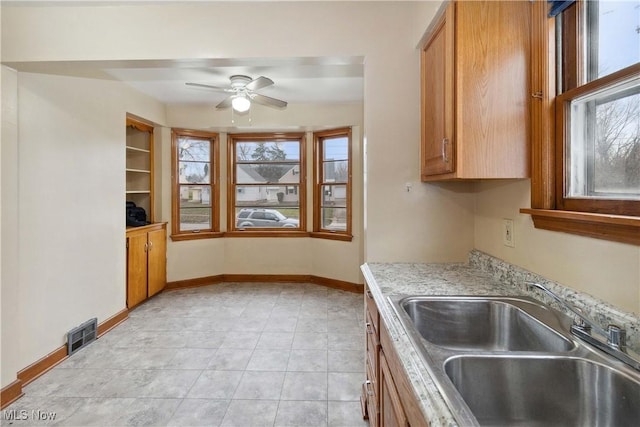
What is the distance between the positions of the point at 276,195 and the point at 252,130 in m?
1.02

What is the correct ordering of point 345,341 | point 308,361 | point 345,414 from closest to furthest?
point 345,414 < point 308,361 < point 345,341

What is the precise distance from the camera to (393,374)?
3.54ft

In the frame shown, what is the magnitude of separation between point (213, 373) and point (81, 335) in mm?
1342

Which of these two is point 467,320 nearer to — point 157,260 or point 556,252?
point 556,252

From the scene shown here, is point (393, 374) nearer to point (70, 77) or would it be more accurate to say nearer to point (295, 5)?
point (295, 5)

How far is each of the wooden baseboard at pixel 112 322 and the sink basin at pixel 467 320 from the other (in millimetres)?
3063

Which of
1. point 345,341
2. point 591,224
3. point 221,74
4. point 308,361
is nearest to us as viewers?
point 591,224

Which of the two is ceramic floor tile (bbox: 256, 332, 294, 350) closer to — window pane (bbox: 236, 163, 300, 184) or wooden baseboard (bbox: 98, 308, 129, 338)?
wooden baseboard (bbox: 98, 308, 129, 338)

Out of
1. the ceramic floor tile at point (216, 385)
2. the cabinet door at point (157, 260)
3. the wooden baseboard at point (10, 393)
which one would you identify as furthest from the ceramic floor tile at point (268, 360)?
the cabinet door at point (157, 260)

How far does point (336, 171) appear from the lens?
14.8 feet

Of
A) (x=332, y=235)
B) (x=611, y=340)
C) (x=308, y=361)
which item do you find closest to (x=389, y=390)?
(x=611, y=340)

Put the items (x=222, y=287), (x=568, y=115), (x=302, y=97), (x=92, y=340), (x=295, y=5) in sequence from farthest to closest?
(x=222, y=287) → (x=302, y=97) → (x=92, y=340) → (x=295, y=5) → (x=568, y=115)

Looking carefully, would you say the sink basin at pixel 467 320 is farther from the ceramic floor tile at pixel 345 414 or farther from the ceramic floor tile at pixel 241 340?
the ceramic floor tile at pixel 241 340

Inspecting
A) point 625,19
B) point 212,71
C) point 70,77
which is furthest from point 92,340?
point 625,19
